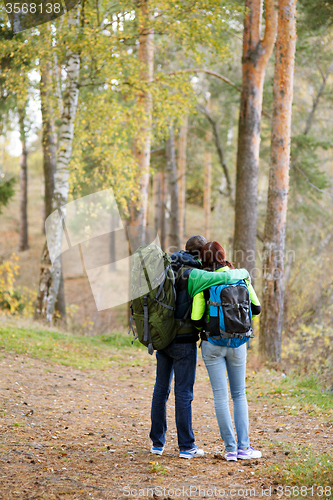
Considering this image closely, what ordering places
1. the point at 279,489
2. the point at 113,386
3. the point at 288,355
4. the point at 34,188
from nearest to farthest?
the point at 279,489
the point at 113,386
the point at 288,355
the point at 34,188

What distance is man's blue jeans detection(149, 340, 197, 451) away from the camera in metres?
3.69

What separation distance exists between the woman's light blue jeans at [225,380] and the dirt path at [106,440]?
1.02ft

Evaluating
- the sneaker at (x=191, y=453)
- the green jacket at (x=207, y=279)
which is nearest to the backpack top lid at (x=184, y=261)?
the green jacket at (x=207, y=279)

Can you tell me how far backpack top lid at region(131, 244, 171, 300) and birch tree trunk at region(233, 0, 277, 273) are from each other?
19.3 feet

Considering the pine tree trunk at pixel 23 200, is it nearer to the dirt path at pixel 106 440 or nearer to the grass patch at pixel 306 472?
the dirt path at pixel 106 440

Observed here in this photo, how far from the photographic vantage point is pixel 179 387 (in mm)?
3703

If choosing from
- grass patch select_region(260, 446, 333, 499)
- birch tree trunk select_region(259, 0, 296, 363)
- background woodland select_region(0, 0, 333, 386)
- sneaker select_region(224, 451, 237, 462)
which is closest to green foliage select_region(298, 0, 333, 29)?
background woodland select_region(0, 0, 333, 386)

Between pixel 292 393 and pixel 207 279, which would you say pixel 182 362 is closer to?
pixel 207 279

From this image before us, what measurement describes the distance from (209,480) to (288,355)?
7.66 meters

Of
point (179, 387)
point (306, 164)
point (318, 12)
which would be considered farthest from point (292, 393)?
point (306, 164)

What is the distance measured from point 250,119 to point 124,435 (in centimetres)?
687

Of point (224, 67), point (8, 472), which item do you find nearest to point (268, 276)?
point (8, 472)

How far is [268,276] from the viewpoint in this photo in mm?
8656

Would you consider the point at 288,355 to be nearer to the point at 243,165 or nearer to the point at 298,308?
the point at 298,308
